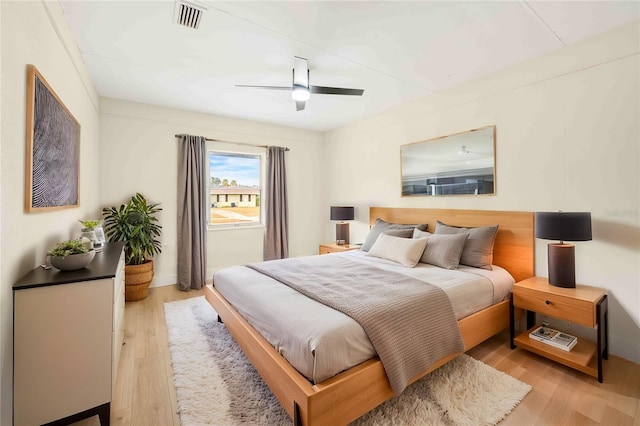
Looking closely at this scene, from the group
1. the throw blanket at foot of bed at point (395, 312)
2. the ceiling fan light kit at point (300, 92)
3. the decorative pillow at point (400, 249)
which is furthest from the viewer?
the decorative pillow at point (400, 249)

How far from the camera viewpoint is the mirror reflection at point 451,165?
312cm

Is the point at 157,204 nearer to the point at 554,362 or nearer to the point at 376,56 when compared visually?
the point at 376,56

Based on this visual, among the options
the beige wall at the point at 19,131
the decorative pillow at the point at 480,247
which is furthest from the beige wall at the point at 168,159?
the decorative pillow at the point at 480,247

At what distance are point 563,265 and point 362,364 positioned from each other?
1.99 metres

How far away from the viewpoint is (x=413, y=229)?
140 inches

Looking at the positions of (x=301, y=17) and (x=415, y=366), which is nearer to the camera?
(x=415, y=366)

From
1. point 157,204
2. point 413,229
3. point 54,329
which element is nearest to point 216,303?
point 54,329

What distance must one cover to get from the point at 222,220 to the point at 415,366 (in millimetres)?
3910

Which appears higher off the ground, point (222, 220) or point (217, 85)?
point (217, 85)

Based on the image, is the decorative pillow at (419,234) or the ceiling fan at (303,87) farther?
the decorative pillow at (419,234)

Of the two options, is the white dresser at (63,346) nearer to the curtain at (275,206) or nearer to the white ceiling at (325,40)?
the white ceiling at (325,40)

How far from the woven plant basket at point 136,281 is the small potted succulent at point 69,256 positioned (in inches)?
81.5

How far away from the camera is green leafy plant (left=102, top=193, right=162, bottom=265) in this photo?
11.7 ft

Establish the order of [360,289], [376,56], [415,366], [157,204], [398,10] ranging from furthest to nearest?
→ 1. [157,204]
2. [376,56]
3. [360,289]
4. [398,10]
5. [415,366]
